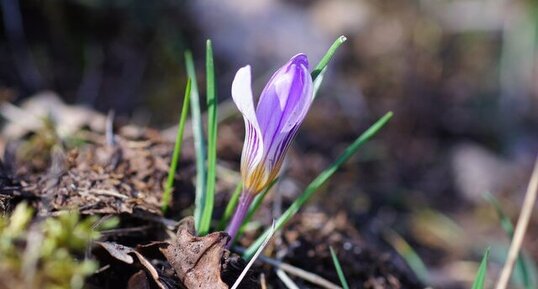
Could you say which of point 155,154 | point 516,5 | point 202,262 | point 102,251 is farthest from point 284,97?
point 516,5

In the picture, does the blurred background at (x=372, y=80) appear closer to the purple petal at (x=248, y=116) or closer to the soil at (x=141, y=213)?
the soil at (x=141, y=213)

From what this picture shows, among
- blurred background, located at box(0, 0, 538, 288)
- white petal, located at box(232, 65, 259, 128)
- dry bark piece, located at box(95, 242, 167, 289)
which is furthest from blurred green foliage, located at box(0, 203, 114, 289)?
blurred background, located at box(0, 0, 538, 288)

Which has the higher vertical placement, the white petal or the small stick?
the white petal

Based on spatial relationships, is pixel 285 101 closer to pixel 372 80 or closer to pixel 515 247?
pixel 515 247

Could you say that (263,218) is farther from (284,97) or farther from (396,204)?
(396,204)

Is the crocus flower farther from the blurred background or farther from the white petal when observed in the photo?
the blurred background

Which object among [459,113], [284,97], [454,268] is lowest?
[454,268]
